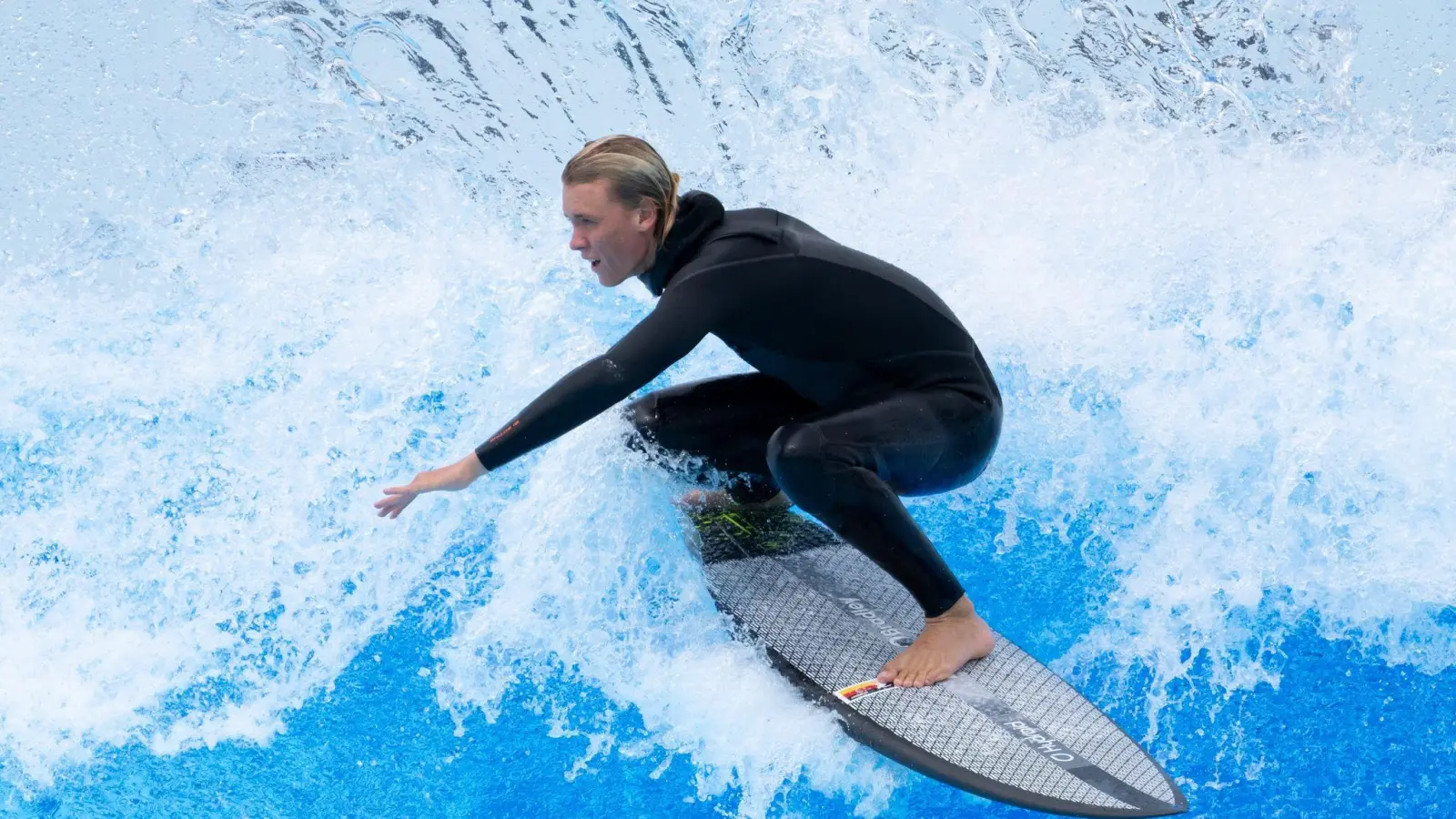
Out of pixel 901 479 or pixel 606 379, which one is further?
pixel 901 479

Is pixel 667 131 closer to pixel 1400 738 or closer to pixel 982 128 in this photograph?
pixel 982 128

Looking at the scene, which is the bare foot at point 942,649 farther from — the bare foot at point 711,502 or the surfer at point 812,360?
the bare foot at point 711,502

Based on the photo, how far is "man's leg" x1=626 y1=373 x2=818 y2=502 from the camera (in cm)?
354

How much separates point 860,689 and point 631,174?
1.37m

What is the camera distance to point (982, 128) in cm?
634

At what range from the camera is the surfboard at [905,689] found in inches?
109

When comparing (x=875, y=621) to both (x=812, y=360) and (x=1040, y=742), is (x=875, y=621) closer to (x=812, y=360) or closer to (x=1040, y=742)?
(x=1040, y=742)

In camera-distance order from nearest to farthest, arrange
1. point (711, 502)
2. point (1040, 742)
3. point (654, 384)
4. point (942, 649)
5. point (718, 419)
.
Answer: point (1040, 742)
point (942, 649)
point (718, 419)
point (711, 502)
point (654, 384)

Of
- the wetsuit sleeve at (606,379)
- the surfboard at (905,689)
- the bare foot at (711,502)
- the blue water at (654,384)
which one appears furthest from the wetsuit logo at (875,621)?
the wetsuit sleeve at (606,379)

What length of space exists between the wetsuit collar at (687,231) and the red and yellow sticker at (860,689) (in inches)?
43.7

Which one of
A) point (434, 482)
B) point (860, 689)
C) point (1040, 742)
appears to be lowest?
point (434, 482)

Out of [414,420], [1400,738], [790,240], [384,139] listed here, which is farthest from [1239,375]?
[384,139]

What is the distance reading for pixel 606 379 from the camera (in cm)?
281

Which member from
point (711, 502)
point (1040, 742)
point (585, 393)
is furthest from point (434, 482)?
point (1040, 742)
